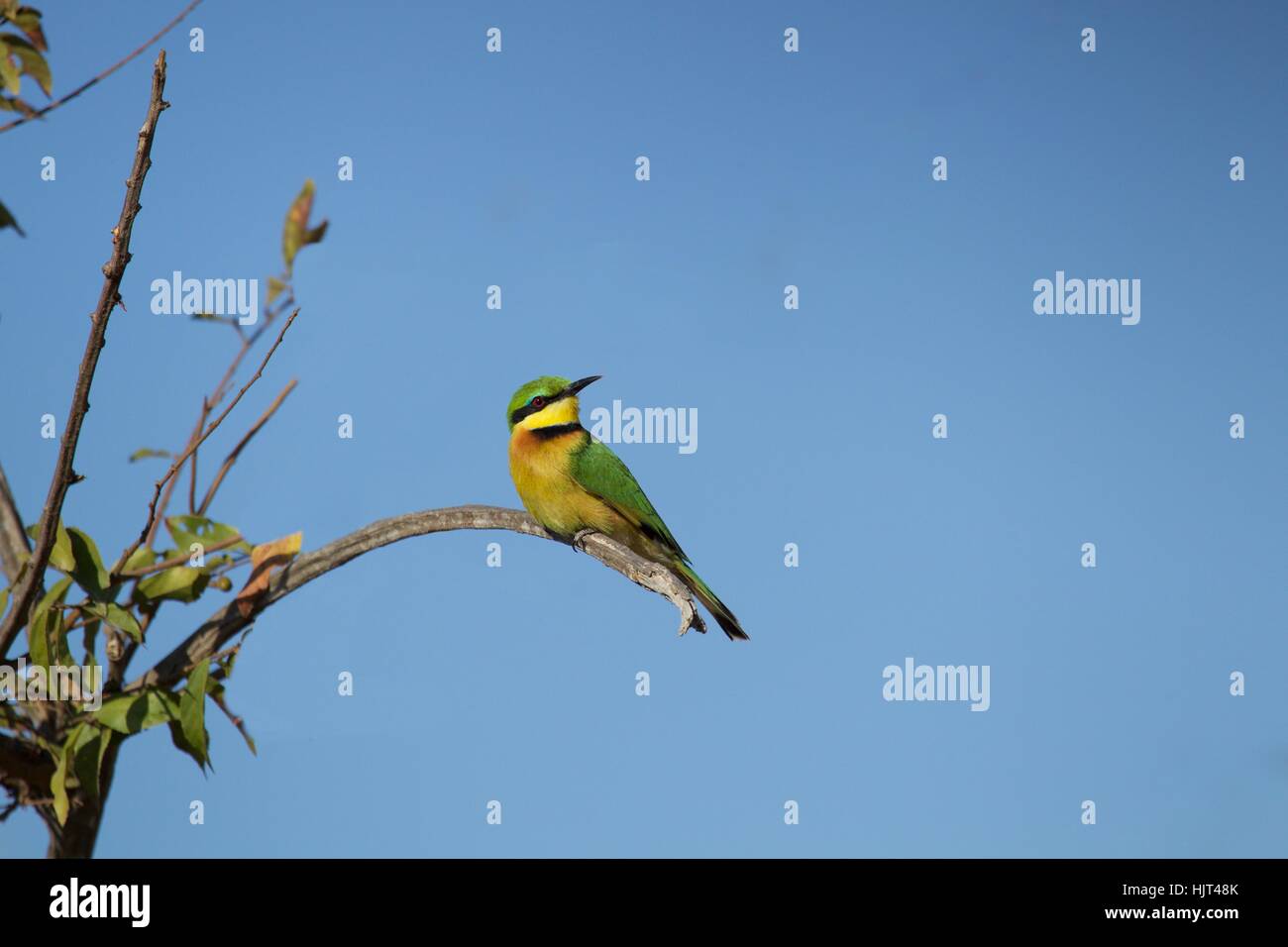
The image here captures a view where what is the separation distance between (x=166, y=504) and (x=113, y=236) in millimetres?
1187

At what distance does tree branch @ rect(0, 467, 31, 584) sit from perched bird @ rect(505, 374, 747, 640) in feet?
7.62

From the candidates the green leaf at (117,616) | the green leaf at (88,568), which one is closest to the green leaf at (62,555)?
the green leaf at (88,568)

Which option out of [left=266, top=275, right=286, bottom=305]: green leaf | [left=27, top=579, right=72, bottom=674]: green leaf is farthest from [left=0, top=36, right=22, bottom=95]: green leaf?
[left=27, top=579, right=72, bottom=674]: green leaf

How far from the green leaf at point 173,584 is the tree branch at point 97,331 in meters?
0.71

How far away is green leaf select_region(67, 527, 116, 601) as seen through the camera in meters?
3.68

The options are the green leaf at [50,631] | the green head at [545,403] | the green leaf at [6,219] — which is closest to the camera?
the green leaf at [6,219]

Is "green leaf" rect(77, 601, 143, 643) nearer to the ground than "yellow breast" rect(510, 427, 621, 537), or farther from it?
nearer to the ground

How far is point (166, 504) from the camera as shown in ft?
11.9

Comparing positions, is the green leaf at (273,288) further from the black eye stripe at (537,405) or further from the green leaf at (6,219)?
the black eye stripe at (537,405)

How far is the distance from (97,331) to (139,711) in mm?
1460

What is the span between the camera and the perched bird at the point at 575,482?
5.83 metres

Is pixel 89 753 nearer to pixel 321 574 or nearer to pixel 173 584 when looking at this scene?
pixel 173 584
